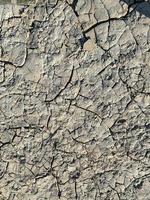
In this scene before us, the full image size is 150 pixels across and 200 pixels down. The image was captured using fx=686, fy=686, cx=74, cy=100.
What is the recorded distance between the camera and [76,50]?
169 inches

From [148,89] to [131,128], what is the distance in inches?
10.4

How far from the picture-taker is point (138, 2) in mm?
4219


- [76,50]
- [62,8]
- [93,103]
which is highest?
[62,8]

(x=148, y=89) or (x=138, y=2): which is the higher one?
(x=138, y=2)

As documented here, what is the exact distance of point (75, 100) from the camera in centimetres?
429

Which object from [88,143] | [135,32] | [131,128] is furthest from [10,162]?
[135,32]

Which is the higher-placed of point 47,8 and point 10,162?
point 47,8

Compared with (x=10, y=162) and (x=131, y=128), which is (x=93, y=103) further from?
(x=10, y=162)

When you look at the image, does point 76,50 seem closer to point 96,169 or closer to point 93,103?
point 93,103

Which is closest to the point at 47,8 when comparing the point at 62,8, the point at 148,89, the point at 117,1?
the point at 62,8

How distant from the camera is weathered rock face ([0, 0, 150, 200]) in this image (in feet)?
13.9

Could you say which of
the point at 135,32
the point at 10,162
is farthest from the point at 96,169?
the point at 135,32

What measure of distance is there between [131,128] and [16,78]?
0.79 meters

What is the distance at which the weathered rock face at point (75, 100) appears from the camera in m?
4.25
